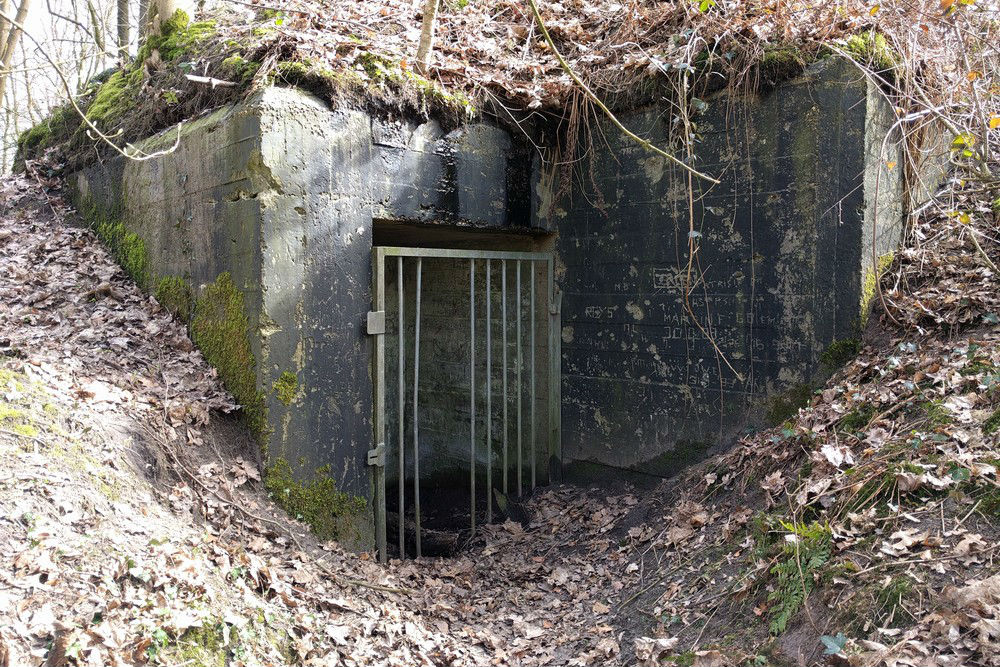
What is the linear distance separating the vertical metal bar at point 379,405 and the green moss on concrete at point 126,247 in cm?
211

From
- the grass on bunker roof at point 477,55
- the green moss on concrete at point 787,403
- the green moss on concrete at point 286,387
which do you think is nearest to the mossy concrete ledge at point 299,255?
the green moss on concrete at point 286,387

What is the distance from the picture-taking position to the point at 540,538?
4980mm

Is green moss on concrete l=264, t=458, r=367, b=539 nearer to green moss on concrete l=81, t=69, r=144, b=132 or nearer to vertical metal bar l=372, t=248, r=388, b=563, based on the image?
vertical metal bar l=372, t=248, r=388, b=563

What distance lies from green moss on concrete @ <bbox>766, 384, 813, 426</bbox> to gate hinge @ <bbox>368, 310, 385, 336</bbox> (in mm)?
2605

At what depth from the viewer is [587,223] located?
5391 mm

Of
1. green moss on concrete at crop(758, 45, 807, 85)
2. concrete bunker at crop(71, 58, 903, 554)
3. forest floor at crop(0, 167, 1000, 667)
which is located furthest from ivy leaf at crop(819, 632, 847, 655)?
green moss on concrete at crop(758, 45, 807, 85)

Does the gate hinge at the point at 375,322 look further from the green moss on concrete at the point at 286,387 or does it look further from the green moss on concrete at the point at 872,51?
the green moss on concrete at the point at 872,51

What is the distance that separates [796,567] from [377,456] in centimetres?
265

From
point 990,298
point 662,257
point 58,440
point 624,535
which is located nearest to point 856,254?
point 990,298

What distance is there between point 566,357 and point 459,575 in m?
1.96

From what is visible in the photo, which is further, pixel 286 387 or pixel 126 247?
pixel 126 247

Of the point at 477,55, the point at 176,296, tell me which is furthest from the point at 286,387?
the point at 477,55

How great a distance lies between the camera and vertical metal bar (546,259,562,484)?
5.62 m

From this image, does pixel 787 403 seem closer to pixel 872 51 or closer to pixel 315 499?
pixel 872 51
